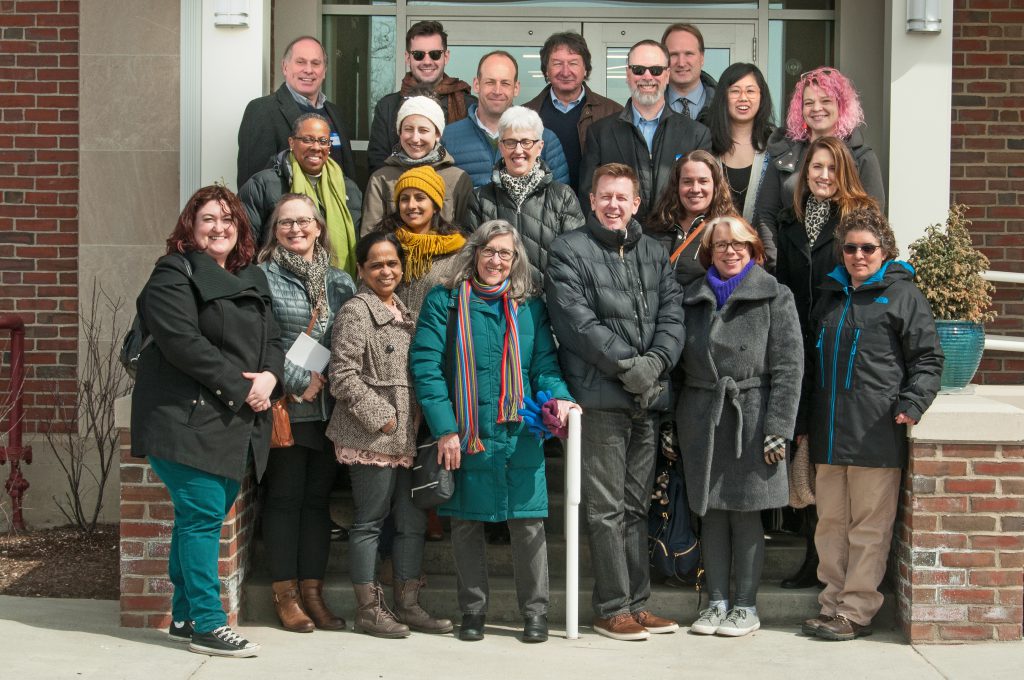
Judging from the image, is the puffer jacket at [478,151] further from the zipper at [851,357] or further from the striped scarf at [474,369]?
the zipper at [851,357]

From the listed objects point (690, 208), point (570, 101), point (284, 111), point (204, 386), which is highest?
point (570, 101)

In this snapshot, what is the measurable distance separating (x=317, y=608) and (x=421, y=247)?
171cm

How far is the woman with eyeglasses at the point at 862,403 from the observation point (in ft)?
18.8

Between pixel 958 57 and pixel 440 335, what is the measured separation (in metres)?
4.49

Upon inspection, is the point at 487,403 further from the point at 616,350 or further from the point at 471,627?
the point at 471,627

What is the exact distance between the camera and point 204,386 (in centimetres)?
532

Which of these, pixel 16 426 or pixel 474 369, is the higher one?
pixel 474 369

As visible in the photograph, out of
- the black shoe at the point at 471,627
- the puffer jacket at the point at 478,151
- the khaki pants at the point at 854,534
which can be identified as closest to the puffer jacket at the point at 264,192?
the puffer jacket at the point at 478,151

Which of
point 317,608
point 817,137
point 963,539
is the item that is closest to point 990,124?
point 817,137

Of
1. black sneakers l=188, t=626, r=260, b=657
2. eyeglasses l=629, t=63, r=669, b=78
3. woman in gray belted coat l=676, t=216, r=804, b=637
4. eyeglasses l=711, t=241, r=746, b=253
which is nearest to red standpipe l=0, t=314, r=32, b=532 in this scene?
black sneakers l=188, t=626, r=260, b=657

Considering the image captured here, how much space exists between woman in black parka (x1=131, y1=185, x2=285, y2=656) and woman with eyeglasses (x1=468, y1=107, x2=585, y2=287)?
4.11 ft

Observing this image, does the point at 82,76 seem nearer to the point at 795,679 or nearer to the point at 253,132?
the point at 253,132

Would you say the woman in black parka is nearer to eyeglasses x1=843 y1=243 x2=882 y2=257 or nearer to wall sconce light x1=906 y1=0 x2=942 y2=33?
eyeglasses x1=843 y1=243 x2=882 y2=257

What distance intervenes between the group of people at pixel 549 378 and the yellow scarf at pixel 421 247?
0.01m
